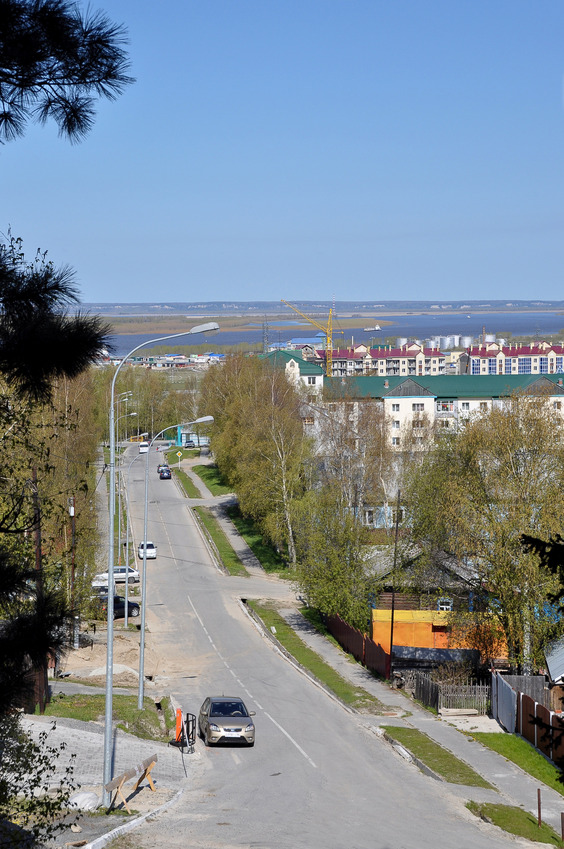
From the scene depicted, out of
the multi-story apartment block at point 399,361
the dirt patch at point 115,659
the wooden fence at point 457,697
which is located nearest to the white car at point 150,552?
the dirt patch at point 115,659

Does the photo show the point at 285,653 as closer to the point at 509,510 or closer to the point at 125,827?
the point at 509,510

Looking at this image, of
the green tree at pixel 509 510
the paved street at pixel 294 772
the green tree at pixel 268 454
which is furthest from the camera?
the green tree at pixel 268 454

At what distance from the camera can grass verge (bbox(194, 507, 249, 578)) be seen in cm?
5071

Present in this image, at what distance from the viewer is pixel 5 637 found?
9266 millimetres

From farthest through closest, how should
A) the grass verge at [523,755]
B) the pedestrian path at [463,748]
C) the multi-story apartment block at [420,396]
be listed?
the multi-story apartment block at [420,396], the grass verge at [523,755], the pedestrian path at [463,748]

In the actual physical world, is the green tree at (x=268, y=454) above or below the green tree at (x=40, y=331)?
below

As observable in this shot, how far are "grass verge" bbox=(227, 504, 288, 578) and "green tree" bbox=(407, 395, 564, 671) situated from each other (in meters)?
17.8

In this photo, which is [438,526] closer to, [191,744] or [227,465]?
[191,744]

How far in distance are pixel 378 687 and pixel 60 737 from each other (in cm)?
1272

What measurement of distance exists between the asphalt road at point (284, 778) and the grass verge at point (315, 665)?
0.65 m

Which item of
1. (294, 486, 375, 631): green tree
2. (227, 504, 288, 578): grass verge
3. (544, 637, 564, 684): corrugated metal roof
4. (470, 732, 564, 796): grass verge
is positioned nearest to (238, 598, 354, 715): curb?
(294, 486, 375, 631): green tree

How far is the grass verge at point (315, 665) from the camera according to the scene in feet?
94.2

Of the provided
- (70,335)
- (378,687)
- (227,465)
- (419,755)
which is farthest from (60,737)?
(227,465)

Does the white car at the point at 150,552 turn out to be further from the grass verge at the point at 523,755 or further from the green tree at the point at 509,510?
the grass verge at the point at 523,755
